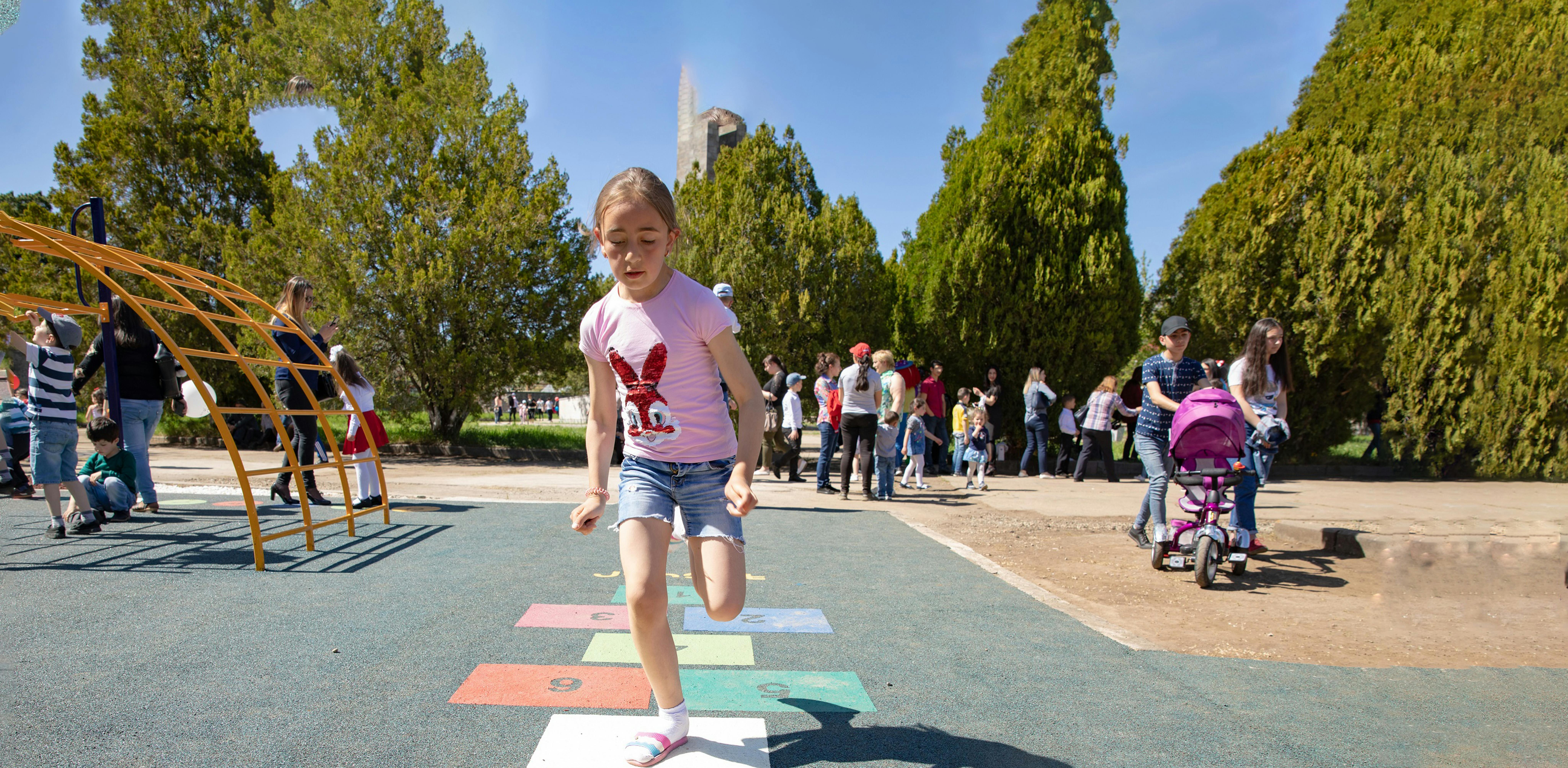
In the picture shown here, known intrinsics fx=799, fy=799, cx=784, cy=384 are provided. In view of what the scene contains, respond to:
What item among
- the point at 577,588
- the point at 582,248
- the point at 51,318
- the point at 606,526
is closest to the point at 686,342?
the point at 577,588

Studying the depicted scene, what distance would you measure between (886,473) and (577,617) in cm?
633

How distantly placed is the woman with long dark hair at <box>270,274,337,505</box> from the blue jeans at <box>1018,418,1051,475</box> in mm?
10436

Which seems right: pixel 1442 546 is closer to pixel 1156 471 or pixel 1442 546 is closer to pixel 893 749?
pixel 1156 471

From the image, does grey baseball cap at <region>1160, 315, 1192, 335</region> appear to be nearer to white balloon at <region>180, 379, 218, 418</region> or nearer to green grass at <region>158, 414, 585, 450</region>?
white balloon at <region>180, 379, 218, 418</region>

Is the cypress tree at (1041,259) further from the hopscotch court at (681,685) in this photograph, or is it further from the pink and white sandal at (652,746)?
the pink and white sandal at (652,746)

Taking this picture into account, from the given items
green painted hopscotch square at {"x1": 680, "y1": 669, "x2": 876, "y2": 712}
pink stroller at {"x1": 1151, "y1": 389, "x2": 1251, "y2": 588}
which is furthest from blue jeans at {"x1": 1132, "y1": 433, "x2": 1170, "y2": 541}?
green painted hopscotch square at {"x1": 680, "y1": 669, "x2": 876, "y2": 712}

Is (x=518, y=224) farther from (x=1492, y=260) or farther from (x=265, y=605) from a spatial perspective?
(x=1492, y=260)

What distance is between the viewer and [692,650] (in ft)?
12.5

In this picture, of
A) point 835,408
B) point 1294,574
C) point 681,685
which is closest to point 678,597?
point 681,685

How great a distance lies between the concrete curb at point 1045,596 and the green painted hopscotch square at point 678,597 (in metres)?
2.12

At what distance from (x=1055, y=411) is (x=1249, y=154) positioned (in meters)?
7.48

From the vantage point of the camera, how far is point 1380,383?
15930 millimetres

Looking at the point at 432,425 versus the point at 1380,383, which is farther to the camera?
the point at 432,425

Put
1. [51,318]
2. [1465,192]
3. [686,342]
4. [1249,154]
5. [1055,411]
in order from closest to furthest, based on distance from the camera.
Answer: [686,342], [51,318], [1465,192], [1055,411], [1249,154]
